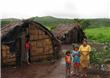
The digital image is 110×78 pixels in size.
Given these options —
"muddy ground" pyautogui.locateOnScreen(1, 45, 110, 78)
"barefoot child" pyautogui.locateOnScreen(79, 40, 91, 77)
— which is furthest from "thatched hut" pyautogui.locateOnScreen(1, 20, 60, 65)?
"barefoot child" pyautogui.locateOnScreen(79, 40, 91, 77)

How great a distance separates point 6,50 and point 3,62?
767 millimetres

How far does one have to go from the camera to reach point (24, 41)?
1955cm

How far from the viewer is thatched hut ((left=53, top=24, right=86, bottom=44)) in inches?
1278

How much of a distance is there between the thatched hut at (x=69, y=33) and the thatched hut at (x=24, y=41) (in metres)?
10.6

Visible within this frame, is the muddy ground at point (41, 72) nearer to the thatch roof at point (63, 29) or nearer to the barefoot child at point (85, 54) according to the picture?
the barefoot child at point (85, 54)

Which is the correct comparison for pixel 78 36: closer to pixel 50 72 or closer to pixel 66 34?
pixel 66 34

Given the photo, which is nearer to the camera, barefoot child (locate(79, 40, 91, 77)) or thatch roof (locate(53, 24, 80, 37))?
barefoot child (locate(79, 40, 91, 77))

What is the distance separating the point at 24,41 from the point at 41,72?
3.64 meters

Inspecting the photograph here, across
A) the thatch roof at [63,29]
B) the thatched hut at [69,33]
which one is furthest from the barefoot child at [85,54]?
the thatch roof at [63,29]

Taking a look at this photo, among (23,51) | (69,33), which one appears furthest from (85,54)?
(69,33)

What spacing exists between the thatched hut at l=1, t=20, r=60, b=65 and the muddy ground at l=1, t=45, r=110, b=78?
0.92 m

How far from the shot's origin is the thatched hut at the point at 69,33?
3247 centimetres

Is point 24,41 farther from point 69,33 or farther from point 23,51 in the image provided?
point 69,33

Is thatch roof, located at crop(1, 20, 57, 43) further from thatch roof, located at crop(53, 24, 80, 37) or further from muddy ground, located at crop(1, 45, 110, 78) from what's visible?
thatch roof, located at crop(53, 24, 80, 37)
